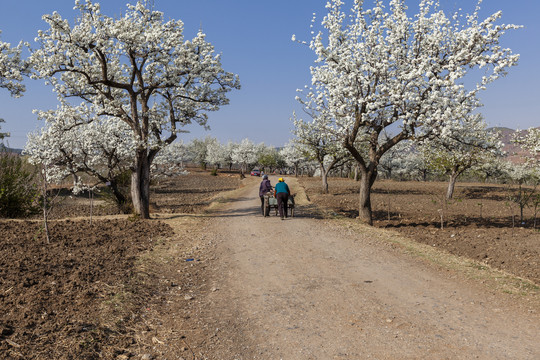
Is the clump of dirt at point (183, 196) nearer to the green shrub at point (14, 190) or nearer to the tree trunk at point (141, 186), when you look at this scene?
the tree trunk at point (141, 186)

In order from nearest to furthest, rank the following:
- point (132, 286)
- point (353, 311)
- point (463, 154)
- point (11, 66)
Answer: point (353, 311) < point (132, 286) < point (11, 66) < point (463, 154)

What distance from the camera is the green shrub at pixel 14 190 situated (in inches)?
663

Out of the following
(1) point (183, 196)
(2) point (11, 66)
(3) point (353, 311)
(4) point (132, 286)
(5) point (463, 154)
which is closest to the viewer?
(3) point (353, 311)

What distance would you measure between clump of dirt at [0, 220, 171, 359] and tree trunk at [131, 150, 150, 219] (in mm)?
5147

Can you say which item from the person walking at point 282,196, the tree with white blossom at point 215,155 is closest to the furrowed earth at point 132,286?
the person walking at point 282,196

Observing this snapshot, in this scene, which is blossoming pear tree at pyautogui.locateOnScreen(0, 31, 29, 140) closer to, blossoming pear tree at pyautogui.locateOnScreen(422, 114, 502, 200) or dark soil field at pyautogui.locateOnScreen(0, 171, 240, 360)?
dark soil field at pyautogui.locateOnScreen(0, 171, 240, 360)

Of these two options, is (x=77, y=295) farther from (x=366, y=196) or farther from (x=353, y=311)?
(x=366, y=196)

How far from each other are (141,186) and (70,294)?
1113 centimetres

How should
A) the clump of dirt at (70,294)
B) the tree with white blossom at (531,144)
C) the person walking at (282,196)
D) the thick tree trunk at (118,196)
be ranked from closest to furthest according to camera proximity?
the clump of dirt at (70,294) < the person walking at (282,196) < the tree with white blossom at (531,144) < the thick tree trunk at (118,196)

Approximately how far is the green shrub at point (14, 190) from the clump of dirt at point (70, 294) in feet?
19.9

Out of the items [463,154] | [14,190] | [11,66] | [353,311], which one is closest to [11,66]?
[11,66]

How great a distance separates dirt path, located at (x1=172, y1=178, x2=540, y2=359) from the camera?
5.34 metres

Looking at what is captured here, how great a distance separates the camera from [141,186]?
1758 centimetres

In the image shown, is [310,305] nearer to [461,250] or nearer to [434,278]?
[434,278]
